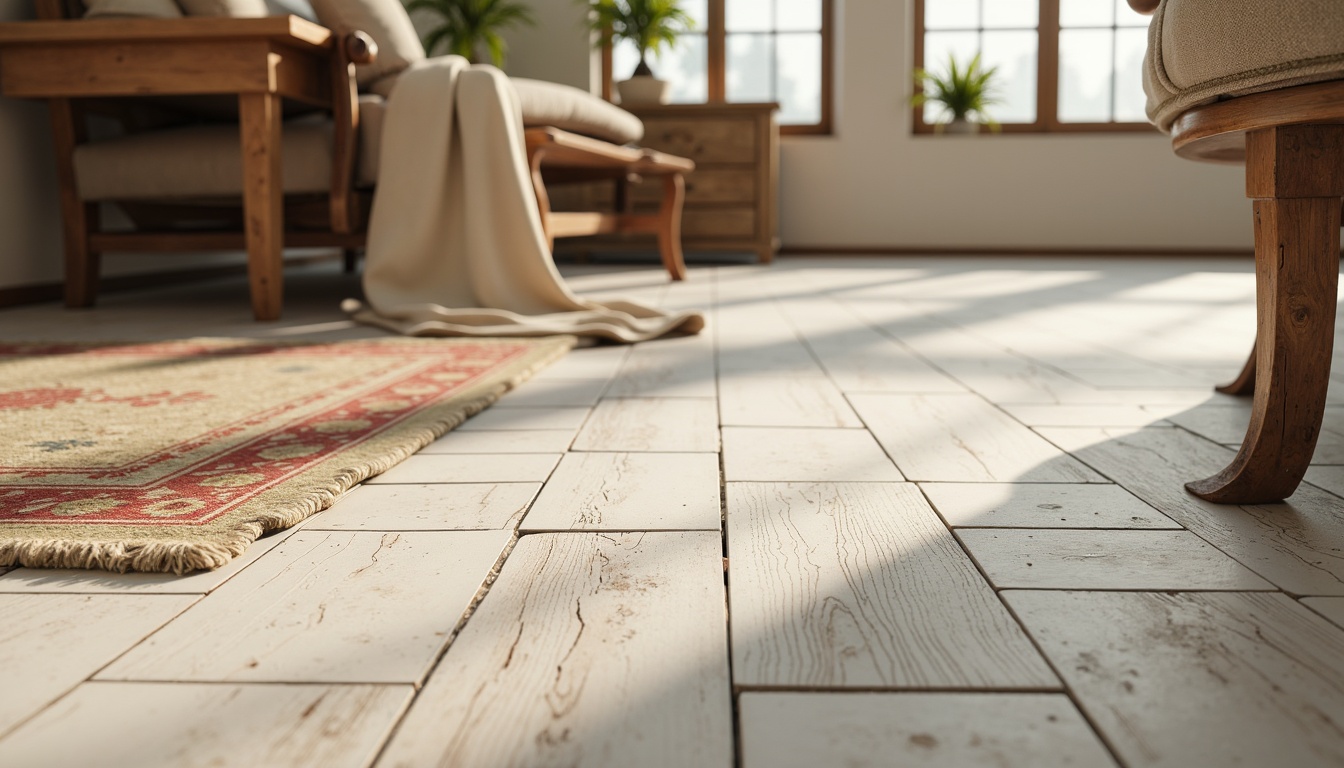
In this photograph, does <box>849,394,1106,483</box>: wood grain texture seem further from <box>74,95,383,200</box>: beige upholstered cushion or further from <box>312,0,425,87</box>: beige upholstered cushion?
<box>312,0,425,87</box>: beige upholstered cushion

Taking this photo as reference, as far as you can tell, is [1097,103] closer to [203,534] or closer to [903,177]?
[903,177]

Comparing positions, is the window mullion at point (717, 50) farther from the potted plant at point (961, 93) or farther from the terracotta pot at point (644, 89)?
the potted plant at point (961, 93)

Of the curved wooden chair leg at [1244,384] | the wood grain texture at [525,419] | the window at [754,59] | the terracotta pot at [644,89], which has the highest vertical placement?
the window at [754,59]

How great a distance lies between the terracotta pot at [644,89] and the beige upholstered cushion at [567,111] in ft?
3.94

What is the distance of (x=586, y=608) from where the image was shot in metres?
0.67

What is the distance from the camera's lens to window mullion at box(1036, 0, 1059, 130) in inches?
208

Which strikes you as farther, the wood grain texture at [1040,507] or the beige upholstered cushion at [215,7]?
the beige upholstered cushion at [215,7]

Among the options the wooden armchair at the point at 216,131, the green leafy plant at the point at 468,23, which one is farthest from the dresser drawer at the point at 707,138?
the wooden armchair at the point at 216,131

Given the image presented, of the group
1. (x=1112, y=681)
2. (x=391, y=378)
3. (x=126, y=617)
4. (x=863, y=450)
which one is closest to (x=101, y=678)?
(x=126, y=617)

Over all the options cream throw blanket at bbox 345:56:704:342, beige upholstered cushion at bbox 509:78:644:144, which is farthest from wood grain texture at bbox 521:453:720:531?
beige upholstered cushion at bbox 509:78:644:144

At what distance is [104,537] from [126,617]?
14 cm

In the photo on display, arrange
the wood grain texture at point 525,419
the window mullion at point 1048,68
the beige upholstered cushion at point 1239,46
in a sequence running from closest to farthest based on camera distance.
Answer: the beige upholstered cushion at point 1239,46, the wood grain texture at point 525,419, the window mullion at point 1048,68

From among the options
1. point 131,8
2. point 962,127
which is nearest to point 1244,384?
point 131,8

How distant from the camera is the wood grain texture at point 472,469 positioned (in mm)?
989
